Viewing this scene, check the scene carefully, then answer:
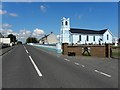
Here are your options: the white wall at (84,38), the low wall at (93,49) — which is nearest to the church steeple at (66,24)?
the white wall at (84,38)

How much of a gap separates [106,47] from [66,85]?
17982 millimetres

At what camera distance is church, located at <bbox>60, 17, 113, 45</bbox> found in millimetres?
84625

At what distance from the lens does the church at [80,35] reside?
278 ft

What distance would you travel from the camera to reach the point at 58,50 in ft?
115

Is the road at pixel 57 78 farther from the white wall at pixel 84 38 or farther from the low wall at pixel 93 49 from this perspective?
the white wall at pixel 84 38

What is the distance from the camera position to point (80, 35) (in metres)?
90.7

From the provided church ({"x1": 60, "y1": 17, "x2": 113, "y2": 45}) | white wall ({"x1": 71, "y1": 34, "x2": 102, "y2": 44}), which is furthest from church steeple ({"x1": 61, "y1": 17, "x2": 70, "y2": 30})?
white wall ({"x1": 71, "y1": 34, "x2": 102, "y2": 44})

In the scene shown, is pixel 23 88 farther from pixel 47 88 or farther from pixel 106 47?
pixel 106 47

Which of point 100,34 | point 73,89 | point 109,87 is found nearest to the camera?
point 73,89

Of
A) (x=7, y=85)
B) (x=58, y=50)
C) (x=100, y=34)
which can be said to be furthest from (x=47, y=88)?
(x=100, y=34)

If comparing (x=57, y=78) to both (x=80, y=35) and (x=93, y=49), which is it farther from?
(x=80, y=35)

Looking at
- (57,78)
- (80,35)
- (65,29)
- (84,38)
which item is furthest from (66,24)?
(57,78)

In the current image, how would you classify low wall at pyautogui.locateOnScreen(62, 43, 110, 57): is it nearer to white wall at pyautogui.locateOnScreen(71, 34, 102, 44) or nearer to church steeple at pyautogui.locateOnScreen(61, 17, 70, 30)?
church steeple at pyautogui.locateOnScreen(61, 17, 70, 30)

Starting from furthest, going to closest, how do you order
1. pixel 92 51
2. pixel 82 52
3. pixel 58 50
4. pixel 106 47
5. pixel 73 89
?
pixel 58 50 < pixel 82 52 < pixel 92 51 < pixel 106 47 < pixel 73 89
